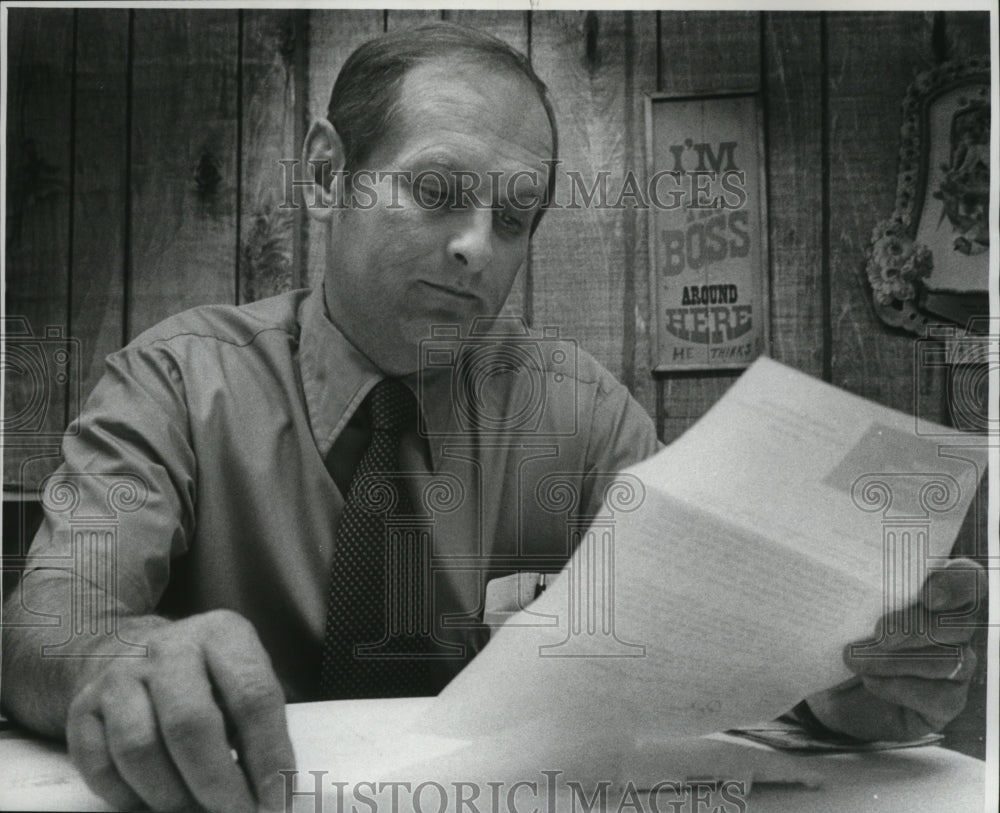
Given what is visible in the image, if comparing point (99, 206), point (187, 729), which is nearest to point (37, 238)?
point (99, 206)

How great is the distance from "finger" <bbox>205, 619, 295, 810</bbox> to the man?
60 mm

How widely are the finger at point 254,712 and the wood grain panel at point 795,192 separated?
44 centimetres

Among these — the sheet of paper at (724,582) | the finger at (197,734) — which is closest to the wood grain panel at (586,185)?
the sheet of paper at (724,582)

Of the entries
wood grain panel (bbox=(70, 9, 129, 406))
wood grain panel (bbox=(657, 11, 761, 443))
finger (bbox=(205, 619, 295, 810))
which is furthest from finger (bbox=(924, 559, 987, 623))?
A: wood grain panel (bbox=(70, 9, 129, 406))

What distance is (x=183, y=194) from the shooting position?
810 millimetres

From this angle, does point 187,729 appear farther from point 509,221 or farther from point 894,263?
point 894,263

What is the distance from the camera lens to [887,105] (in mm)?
836

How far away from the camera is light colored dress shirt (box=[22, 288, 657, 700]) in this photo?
0.77 metres

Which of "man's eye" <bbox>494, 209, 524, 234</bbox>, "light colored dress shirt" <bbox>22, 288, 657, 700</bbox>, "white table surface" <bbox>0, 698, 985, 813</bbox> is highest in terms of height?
"man's eye" <bbox>494, 209, 524, 234</bbox>

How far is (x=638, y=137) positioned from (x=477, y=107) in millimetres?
128

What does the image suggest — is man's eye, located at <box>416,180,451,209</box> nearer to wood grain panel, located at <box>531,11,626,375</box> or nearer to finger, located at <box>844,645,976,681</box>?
wood grain panel, located at <box>531,11,626,375</box>

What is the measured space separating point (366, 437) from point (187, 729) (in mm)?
243

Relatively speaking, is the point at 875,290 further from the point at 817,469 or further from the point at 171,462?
the point at 171,462

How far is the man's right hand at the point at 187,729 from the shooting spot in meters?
0.66
